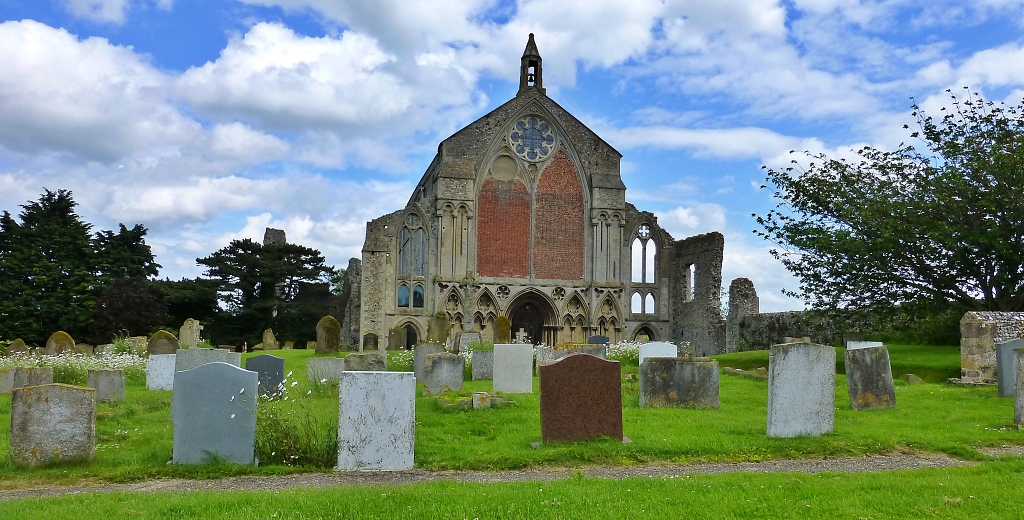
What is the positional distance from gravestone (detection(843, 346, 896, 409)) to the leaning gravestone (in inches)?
376

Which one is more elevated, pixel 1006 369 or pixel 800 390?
pixel 1006 369

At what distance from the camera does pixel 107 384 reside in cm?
1299

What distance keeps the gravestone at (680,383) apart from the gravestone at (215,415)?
19.3 feet

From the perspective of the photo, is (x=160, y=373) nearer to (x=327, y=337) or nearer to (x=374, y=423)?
(x=374, y=423)

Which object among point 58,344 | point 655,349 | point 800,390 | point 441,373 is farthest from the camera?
point 58,344

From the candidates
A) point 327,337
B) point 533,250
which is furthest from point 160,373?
point 533,250

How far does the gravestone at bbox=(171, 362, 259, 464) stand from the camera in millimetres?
7957

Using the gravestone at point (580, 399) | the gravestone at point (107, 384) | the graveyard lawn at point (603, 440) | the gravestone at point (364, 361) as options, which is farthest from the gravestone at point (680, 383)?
the gravestone at point (107, 384)

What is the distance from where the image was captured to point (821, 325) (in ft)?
94.7

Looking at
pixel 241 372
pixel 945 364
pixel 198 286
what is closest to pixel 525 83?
pixel 198 286

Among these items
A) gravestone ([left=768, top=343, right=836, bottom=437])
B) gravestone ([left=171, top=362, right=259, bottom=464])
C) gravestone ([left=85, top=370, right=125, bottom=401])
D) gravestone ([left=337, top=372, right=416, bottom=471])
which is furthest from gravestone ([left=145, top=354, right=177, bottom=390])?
gravestone ([left=768, top=343, right=836, bottom=437])

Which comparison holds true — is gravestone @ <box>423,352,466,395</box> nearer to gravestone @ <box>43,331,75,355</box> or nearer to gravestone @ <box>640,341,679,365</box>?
gravestone @ <box>640,341,679,365</box>

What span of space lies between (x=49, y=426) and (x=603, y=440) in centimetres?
560

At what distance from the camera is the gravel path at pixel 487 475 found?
7.14m
